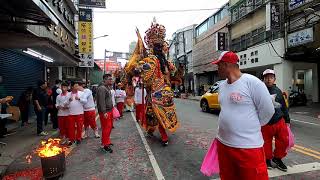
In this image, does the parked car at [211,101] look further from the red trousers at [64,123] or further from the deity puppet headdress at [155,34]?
the red trousers at [64,123]

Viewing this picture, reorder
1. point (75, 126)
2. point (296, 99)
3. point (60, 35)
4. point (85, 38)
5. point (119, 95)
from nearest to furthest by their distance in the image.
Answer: point (75, 126) → point (119, 95) → point (296, 99) → point (60, 35) → point (85, 38)

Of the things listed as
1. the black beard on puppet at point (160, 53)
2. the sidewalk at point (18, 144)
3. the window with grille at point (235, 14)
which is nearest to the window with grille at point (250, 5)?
the window with grille at point (235, 14)

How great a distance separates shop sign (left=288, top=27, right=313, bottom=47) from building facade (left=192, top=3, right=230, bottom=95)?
460 inches

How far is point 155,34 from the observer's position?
9.04m

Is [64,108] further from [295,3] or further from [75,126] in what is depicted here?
[295,3]

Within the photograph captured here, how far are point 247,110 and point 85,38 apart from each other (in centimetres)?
2360

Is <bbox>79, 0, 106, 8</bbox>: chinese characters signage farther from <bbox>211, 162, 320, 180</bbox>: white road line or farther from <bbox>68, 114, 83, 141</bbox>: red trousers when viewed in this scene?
<bbox>211, 162, 320, 180</bbox>: white road line

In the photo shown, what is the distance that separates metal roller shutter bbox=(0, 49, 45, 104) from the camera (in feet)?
45.2

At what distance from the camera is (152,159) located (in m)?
7.13

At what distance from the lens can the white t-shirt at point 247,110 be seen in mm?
3637

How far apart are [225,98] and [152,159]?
3.67 metres

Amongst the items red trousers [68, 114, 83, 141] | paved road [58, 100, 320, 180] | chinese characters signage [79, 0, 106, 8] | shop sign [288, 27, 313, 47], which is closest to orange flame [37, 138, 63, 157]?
paved road [58, 100, 320, 180]

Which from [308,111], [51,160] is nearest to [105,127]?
[51,160]

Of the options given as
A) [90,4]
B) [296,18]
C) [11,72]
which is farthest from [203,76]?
[11,72]
